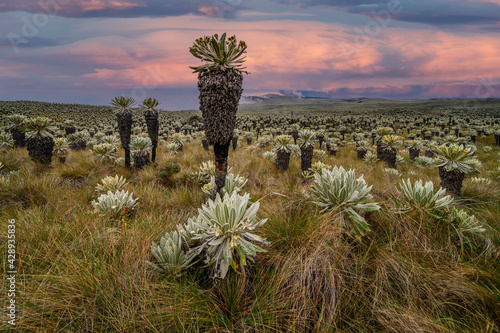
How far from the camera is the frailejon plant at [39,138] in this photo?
7668mm

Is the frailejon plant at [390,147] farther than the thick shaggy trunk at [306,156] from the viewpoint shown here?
Yes

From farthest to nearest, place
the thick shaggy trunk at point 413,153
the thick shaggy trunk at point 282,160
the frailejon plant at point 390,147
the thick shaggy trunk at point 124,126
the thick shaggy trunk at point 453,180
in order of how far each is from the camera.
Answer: the thick shaggy trunk at point 413,153
the frailejon plant at point 390,147
the thick shaggy trunk at point 282,160
the thick shaggy trunk at point 124,126
the thick shaggy trunk at point 453,180

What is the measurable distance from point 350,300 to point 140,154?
8.26m

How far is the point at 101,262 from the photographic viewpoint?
241 centimetres

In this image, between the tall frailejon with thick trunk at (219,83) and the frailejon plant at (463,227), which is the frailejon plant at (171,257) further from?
the frailejon plant at (463,227)

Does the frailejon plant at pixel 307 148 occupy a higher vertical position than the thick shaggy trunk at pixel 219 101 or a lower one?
lower

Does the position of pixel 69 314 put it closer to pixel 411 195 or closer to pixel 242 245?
pixel 242 245

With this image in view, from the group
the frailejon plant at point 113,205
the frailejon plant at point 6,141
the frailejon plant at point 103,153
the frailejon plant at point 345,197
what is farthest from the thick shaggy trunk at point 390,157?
the frailejon plant at point 6,141

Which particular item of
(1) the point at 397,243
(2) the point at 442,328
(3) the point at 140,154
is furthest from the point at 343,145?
(2) the point at 442,328

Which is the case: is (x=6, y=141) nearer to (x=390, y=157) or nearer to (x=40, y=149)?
(x=40, y=149)

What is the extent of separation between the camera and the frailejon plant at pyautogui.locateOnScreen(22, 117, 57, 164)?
767 centimetres

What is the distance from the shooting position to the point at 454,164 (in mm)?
6078

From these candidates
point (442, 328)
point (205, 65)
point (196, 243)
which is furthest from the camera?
point (205, 65)

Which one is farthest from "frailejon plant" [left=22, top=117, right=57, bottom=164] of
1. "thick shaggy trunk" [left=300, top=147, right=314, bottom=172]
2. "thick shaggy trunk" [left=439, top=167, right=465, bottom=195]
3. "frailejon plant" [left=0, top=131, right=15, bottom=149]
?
"thick shaggy trunk" [left=439, top=167, right=465, bottom=195]
